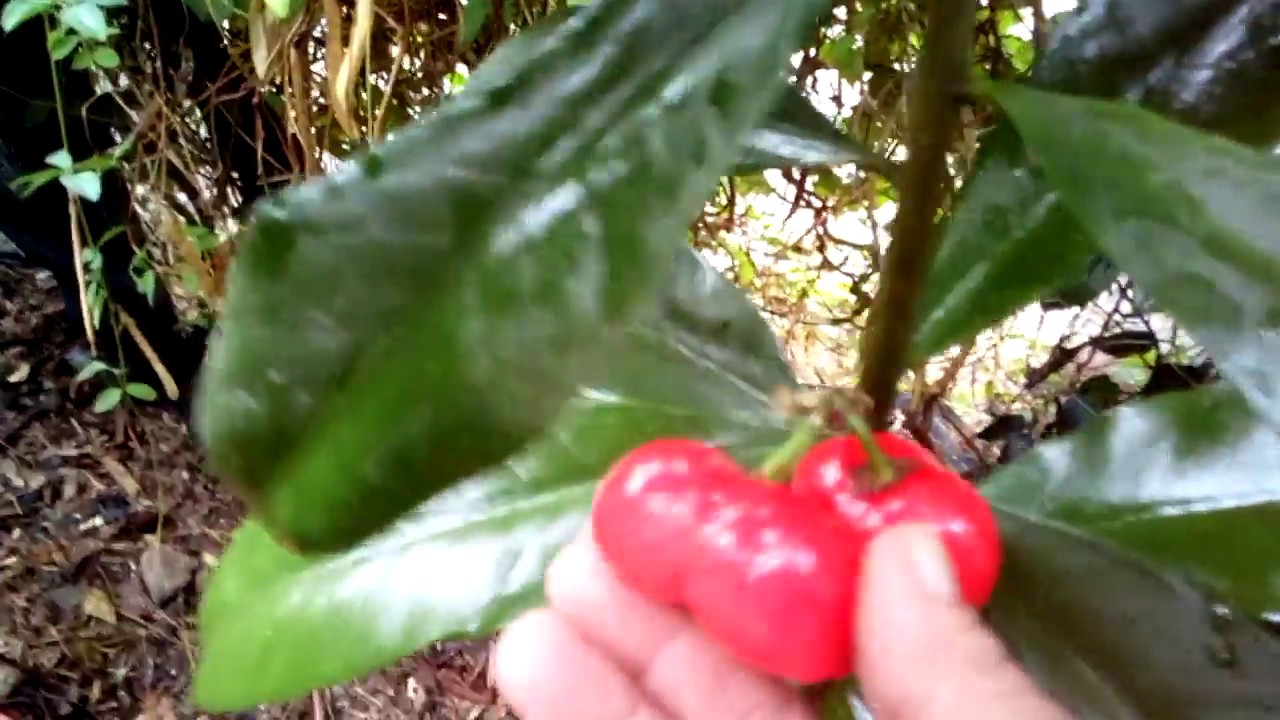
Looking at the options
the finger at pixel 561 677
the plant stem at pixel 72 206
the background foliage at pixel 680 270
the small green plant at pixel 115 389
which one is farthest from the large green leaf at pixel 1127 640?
the small green plant at pixel 115 389

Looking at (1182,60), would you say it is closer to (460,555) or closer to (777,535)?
(777,535)

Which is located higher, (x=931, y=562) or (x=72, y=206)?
(x=931, y=562)

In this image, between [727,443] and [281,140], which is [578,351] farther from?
[281,140]

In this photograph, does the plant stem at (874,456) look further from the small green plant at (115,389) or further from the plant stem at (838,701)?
the small green plant at (115,389)

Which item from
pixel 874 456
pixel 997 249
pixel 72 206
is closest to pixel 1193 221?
pixel 874 456

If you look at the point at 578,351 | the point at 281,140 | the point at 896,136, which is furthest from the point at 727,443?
the point at 281,140

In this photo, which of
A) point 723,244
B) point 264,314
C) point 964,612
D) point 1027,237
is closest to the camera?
point 264,314

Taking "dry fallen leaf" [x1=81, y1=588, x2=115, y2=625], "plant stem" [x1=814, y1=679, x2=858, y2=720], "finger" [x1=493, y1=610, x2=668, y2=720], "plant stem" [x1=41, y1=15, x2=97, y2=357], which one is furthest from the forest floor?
"plant stem" [x1=814, y1=679, x2=858, y2=720]
